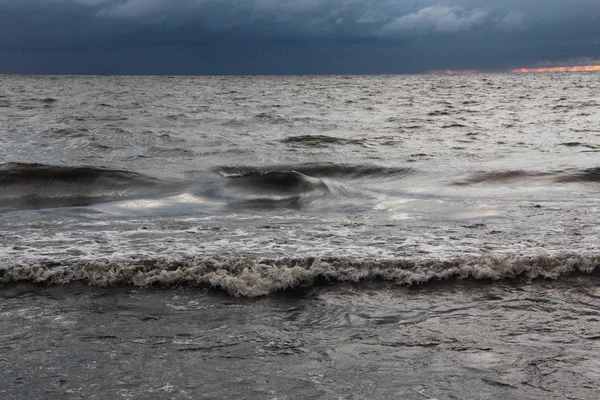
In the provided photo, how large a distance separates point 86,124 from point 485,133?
494 inches

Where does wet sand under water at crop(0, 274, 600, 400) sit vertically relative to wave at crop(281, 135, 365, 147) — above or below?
below

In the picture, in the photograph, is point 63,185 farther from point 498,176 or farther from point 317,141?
point 317,141

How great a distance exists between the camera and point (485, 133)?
18453 millimetres

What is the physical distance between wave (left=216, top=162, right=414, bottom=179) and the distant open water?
0.19ft

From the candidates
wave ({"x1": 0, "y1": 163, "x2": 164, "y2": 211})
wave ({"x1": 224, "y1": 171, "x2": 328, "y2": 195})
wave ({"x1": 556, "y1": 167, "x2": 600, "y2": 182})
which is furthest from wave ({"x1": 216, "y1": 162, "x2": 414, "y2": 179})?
wave ({"x1": 556, "y1": 167, "x2": 600, "y2": 182})

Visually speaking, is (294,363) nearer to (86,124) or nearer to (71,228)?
(71,228)

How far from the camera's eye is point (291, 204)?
28.9ft

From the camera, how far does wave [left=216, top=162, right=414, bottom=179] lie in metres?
12.0

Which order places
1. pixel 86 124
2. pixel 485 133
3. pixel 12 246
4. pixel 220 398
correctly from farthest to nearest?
pixel 86 124
pixel 485 133
pixel 12 246
pixel 220 398

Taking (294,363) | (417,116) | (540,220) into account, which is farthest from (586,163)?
(417,116)

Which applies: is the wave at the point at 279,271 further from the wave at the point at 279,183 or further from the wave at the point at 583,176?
the wave at the point at 583,176

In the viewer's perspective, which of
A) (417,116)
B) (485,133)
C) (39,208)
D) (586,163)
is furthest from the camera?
(417,116)

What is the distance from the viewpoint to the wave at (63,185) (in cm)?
912

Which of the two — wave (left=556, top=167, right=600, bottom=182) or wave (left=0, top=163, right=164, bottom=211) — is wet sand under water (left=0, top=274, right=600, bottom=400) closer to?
wave (left=0, top=163, right=164, bottom=211)
